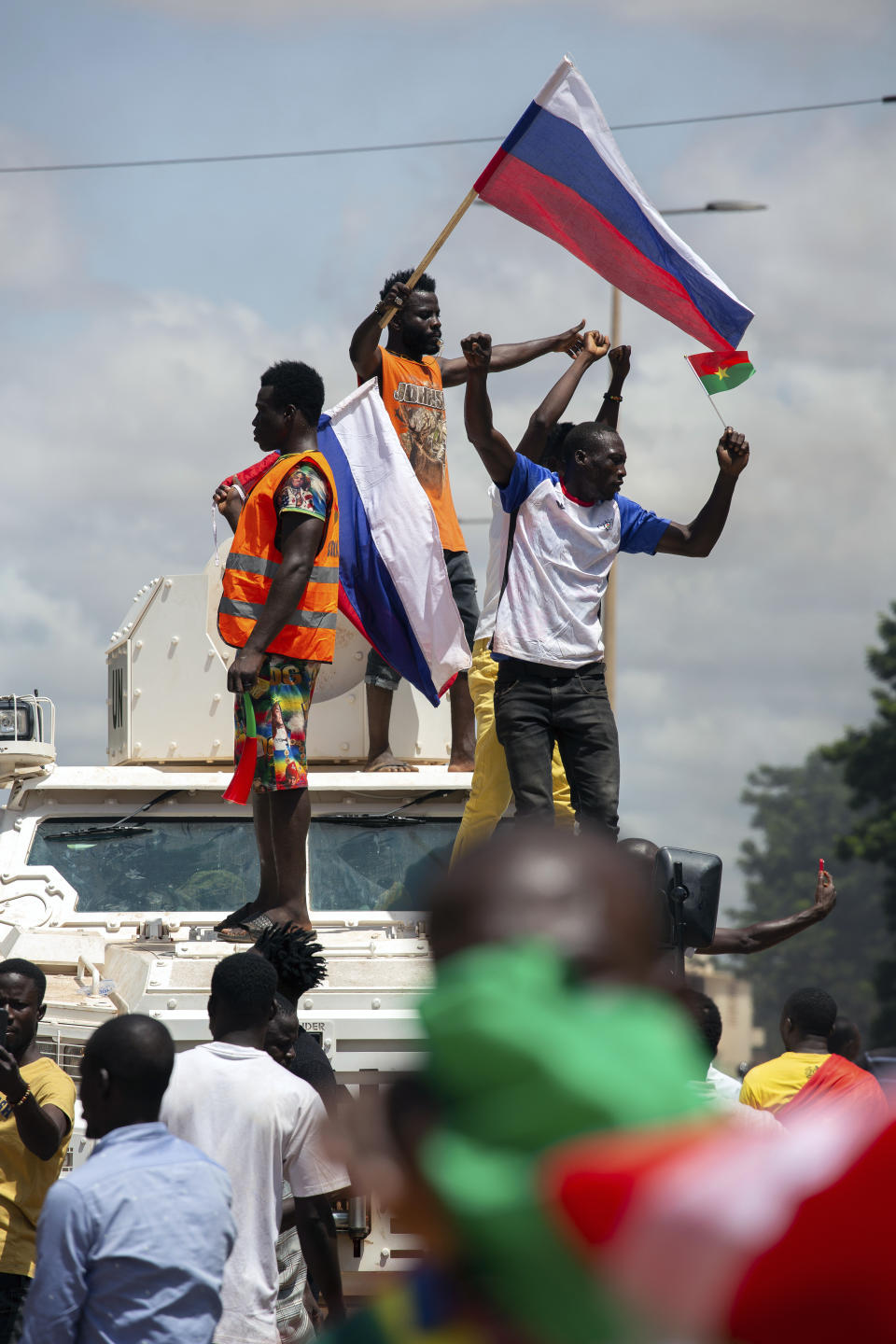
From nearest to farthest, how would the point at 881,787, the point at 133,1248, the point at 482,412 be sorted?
1. the point at 133,1248
2. the point at 482,412
3. the point at 881,787

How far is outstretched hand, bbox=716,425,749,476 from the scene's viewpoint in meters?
6.51

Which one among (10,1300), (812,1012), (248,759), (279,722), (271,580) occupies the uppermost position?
(271,580)

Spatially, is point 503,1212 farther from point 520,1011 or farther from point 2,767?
point 2,767

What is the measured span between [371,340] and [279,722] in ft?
6.75

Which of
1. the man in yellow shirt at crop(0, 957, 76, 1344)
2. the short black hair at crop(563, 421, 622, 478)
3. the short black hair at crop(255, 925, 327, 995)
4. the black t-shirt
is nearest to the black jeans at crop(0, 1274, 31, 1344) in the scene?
the man in yellow shirt at crop(0, 957, 76, 1344)

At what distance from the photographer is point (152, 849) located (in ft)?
24.8

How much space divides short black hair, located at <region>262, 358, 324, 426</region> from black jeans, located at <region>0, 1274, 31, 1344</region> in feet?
10.8

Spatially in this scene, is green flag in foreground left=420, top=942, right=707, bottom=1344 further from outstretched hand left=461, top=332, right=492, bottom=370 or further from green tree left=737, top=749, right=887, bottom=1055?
green tree left=737, top=749, right=887, bottom=1055

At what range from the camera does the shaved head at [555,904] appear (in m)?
1.15

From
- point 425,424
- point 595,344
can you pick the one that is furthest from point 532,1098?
point 425,424

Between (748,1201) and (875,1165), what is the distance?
0.24 feet

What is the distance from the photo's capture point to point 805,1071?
5.30 meters

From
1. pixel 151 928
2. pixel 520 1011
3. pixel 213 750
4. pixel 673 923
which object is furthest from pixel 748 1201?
pixel 213 750

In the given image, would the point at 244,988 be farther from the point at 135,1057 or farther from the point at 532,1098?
the point at 532,1098
